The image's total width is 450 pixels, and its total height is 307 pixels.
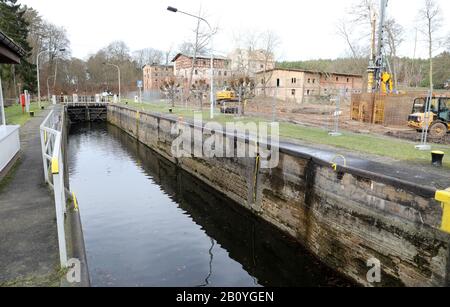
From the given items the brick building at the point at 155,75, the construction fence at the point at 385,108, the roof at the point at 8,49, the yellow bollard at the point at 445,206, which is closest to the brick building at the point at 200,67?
the brick building at the point at 155,75

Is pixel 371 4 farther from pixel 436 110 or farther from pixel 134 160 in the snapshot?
pixel 134 160

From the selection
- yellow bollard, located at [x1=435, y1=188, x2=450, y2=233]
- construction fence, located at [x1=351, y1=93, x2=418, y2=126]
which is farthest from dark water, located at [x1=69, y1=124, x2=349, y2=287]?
construction fence, located at [x1=351, y1=93, x2=418, y2=126]

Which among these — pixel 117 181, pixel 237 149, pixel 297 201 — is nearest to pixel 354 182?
pixel 297 201

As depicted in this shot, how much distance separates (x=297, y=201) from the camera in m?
8.72

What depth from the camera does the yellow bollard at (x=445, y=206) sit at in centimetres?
486

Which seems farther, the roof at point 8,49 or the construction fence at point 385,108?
the construction fence at point 385,108

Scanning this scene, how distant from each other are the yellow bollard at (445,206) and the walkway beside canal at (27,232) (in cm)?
553

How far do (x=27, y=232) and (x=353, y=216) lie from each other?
20.3 feet

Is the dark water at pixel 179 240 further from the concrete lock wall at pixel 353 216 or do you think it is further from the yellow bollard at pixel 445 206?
the yellow bollard at pixel 445 206

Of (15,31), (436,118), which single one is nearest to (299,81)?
(436,118)

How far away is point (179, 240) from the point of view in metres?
9.28

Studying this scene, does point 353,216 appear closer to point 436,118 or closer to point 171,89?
point 436,118

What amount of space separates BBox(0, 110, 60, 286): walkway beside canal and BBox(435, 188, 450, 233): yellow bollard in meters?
5.53

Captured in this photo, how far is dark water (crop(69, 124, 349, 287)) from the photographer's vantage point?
7.36 meters
